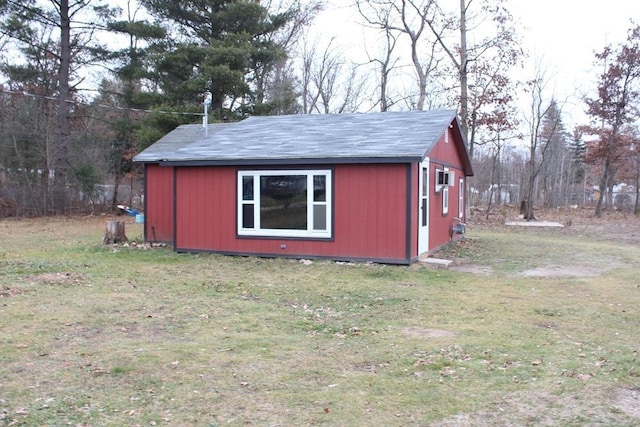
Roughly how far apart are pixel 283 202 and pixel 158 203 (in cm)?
473

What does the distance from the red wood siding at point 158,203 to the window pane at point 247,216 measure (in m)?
3.43

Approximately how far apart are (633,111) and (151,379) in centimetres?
2888

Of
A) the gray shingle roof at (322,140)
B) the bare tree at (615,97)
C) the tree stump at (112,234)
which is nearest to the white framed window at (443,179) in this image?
the gray shingle roof at (322,140)

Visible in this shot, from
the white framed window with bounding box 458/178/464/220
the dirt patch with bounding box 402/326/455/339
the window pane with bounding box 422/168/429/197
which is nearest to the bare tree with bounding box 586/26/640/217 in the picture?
the white framed window with bounding box 458/178/464/220

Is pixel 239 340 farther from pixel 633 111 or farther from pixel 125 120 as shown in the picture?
pixel 633 111

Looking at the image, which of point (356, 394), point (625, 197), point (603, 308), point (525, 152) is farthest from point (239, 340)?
point (525, 152)

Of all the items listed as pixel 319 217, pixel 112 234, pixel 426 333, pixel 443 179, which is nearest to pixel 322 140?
pixel 319 217

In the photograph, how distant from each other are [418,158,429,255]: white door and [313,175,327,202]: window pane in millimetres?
1865

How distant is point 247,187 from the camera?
38.2ft

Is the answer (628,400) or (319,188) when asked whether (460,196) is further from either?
(628,400)

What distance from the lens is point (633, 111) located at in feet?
88.9

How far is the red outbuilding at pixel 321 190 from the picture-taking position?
10523mm

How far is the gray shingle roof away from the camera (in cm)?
1068

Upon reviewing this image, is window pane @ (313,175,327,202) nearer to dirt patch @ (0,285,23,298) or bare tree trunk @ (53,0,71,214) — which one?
dirt patch @ (0,285,23,298)
